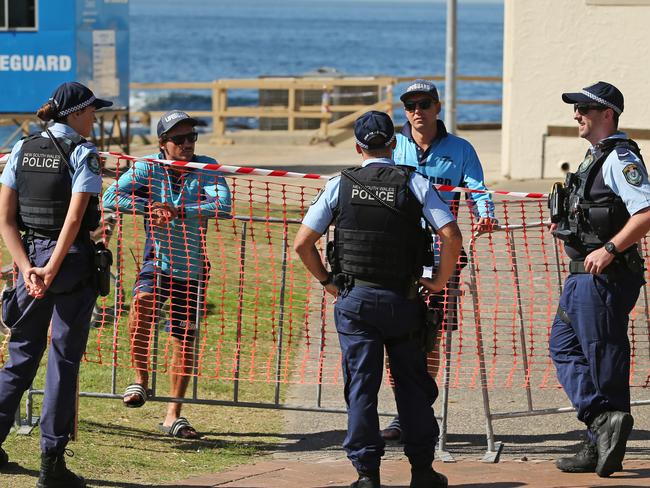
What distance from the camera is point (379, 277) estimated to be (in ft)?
18.8

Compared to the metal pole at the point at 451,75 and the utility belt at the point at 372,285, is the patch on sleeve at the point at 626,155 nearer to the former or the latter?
the utility belt at the point at 372,285

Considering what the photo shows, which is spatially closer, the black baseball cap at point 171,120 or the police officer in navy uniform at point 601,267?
the police officer in navy uniform at point 601,267

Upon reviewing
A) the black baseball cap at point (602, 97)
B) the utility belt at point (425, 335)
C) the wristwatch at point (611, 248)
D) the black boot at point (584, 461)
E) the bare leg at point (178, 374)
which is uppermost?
the black baseball cap at point (602, 97)

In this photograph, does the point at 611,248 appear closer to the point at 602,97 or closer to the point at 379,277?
the point at 602,97

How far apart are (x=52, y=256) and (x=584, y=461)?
292 cm

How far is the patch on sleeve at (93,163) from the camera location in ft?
19.4

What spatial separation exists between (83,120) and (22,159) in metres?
0.35

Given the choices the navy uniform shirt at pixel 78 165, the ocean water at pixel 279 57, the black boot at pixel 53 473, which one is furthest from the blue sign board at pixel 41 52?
the ocean water at pixel 279 57

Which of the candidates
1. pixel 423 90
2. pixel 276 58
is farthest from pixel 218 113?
pixel 276 58

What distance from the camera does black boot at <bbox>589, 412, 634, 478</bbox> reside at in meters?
6.25

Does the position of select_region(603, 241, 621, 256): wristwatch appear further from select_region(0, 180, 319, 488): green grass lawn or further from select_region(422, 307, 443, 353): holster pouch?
select_region(0, 180, 319, 488): green grass lawn

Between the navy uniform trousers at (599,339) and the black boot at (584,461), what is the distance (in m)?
0.13

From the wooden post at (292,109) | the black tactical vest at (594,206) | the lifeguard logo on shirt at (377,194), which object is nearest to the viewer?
the lifeguard logo on shirt at (377,194)

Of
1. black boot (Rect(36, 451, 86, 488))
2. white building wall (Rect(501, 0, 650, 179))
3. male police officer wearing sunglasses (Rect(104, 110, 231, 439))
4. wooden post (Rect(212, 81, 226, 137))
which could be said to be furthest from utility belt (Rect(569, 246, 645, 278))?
wooden post (Rect(212, 81, 226, 137))
